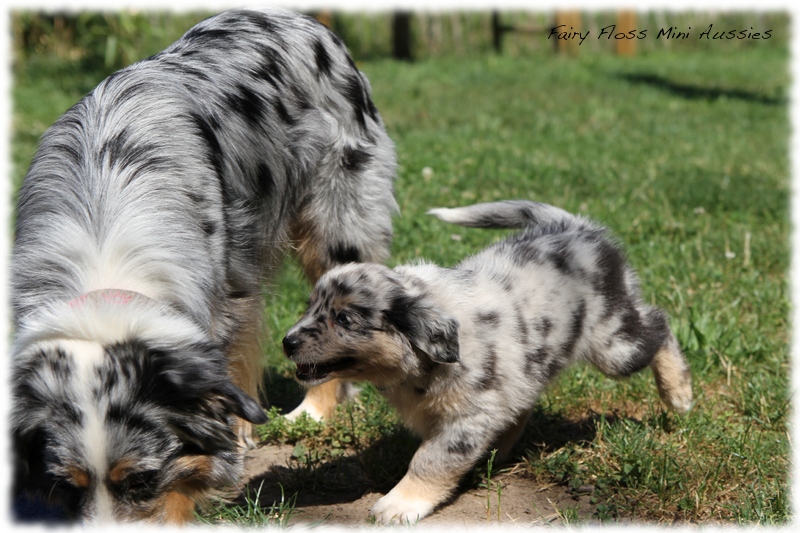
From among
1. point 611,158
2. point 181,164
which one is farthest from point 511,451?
point 611,158

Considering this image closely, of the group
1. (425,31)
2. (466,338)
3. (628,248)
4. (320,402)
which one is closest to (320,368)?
(466,338)

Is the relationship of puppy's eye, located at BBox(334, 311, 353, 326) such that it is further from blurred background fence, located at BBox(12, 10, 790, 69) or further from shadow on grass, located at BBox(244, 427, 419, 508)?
blurred background fence, located at BBox(12, 10, 790, 69)

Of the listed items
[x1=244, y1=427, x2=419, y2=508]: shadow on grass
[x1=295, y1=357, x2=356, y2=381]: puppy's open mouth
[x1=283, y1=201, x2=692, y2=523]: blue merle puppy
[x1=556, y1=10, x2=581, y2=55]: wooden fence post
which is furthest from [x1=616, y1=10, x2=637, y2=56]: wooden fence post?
[x1=295, y1=357, x2=356, y2=381]: puppy's open mouth

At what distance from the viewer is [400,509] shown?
3586mm

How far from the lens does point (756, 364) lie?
4848mm

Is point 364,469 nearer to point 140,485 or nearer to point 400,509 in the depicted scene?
point 400,509

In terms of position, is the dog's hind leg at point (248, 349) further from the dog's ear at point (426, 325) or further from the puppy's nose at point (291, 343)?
the dog's ear at point (426, 325)

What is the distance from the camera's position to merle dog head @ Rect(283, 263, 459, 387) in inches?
137

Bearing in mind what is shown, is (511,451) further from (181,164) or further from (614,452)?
(181,164)

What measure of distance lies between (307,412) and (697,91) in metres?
11.8

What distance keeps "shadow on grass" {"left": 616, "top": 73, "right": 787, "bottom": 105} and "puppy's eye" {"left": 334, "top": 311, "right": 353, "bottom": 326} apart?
1150 cm

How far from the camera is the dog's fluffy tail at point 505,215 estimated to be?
178 inches

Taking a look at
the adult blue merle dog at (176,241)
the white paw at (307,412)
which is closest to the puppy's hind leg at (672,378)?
the adult blue merle dog at (176,241)

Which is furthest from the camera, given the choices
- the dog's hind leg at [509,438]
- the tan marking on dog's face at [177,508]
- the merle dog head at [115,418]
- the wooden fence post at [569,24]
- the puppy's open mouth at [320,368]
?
the wooden fence post at [569,24]
